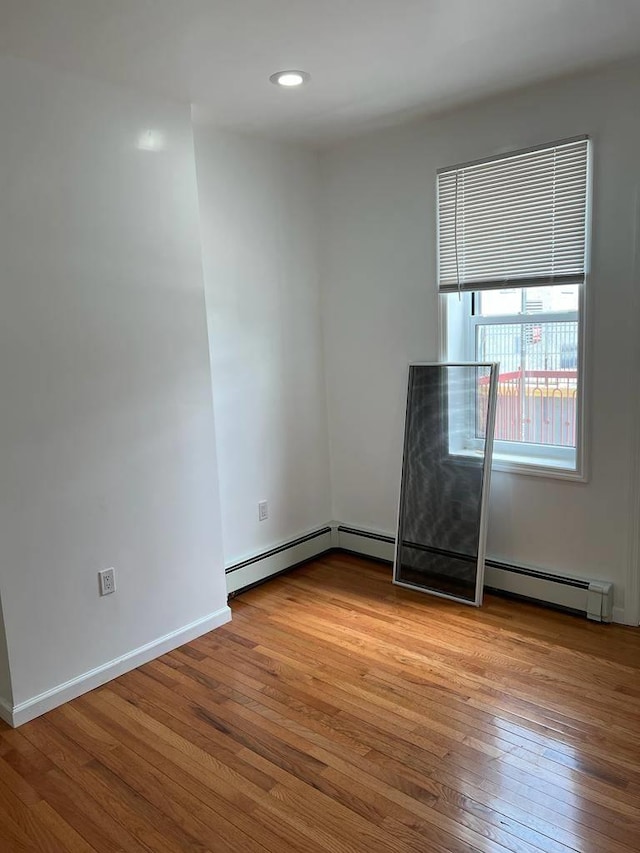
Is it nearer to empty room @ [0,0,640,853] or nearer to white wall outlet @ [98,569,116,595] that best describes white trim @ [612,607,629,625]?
empty room @ [0,0,640,853]

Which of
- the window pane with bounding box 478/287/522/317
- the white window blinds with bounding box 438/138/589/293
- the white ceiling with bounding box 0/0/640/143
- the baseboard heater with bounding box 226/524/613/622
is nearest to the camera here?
the white ceiling with bounding box 0/0/640/143

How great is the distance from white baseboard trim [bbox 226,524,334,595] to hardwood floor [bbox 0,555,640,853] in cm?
39

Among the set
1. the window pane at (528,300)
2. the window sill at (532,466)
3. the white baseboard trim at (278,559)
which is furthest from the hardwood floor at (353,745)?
the window pane at (528,300)

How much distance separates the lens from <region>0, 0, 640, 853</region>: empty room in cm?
212

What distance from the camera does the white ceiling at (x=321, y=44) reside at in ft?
6.84

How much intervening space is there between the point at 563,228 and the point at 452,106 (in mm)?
834

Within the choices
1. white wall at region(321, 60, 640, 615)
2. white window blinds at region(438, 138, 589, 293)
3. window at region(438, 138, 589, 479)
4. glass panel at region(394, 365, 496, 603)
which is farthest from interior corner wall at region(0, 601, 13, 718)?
white window blinds at region(438, 138, 589, 293)

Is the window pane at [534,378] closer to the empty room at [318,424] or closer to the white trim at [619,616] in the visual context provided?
the empty room at [318,424]

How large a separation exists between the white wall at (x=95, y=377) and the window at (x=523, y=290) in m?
1.34

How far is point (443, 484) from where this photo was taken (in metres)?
3.46

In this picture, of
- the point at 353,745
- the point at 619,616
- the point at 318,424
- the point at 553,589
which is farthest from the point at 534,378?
the point at 353,745

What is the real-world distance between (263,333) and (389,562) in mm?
1565

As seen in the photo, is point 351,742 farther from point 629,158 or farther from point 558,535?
point 629,158

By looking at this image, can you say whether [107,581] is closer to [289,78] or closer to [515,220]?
[289,78]
